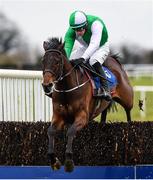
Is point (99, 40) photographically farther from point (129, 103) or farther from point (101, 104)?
point (129, 103)

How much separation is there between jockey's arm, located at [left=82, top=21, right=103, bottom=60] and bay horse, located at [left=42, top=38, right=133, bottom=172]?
0.77ft

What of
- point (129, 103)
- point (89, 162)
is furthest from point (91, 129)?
point (129, 103)

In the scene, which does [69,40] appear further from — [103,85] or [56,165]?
[56,165]

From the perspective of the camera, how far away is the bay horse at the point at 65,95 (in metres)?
6.50

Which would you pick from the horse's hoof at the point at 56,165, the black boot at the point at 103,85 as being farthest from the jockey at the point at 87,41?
the horse's hoof at the point at 56,165

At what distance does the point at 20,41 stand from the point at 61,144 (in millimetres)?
→ 50156

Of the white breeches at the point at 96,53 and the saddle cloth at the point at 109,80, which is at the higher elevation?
the white breeches at the point at 96,53

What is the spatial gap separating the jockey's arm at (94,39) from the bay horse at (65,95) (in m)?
0.24

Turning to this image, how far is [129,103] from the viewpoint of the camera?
8.99 m

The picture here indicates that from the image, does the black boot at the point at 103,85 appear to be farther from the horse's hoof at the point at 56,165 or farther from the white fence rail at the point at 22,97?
the white fence rail at the point at 22,97

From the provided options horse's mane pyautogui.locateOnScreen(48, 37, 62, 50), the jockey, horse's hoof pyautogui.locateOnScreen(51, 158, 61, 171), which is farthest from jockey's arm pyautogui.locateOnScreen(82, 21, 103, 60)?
horse's hoof pyautogui.locateOnScreen(51, 158, 61, 171)

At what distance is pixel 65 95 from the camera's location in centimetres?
700

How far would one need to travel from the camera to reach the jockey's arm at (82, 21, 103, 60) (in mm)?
7469

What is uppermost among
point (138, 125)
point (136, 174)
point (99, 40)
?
point (99, 40)
